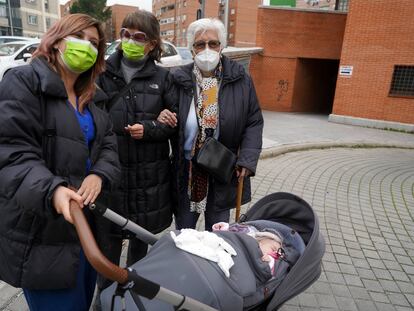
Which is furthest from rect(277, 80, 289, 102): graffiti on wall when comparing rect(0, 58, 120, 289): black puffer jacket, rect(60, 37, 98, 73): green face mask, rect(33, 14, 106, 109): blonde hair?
rect(0, 58, 120, 289): black puffer jacket

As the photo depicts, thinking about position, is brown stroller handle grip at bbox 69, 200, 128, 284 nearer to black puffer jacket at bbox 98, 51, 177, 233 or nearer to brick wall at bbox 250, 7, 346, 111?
black puffer jacket at bbox 98, 51, 177, 233

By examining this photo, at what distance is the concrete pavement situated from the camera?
3.23 m

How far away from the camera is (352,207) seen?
548 cm

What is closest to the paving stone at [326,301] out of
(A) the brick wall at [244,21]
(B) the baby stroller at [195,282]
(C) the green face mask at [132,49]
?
(B) the baby stroller at [195,282]

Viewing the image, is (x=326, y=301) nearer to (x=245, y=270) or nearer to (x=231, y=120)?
(x=245, y=270)

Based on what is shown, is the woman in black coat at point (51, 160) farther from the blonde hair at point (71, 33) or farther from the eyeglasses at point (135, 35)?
the eyeglasses at point (135, 35)

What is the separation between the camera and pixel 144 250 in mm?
2910

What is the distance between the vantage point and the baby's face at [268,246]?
7.14 ft

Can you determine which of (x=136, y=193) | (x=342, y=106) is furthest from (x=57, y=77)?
(x=342, y=106)

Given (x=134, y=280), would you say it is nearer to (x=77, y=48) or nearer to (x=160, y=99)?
(x=77, y=48)

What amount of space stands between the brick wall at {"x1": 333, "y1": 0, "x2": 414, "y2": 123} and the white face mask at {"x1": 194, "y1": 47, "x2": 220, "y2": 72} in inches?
501

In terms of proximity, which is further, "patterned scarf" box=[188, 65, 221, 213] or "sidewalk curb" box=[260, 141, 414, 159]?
"sidewalk curb" box=[260, 141, 414, 159]

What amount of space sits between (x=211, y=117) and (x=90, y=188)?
1.34 metres

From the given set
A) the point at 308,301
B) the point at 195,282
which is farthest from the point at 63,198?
the point at 308,301
